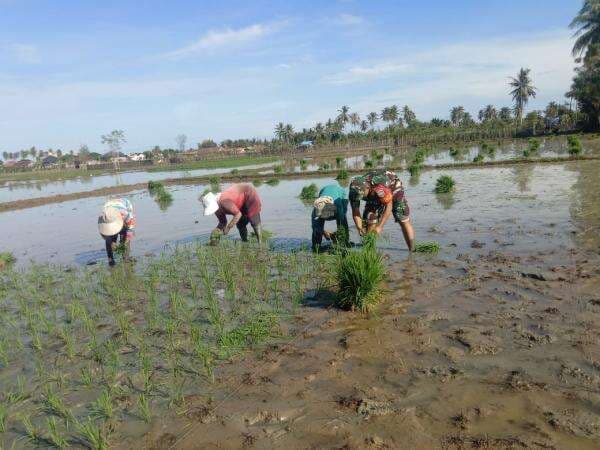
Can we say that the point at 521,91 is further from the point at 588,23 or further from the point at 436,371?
the point at 436,371

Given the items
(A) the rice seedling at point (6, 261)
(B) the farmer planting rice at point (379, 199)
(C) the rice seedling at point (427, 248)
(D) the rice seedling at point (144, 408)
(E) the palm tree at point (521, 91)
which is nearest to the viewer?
(D) the rice seedling at point (144, 408)

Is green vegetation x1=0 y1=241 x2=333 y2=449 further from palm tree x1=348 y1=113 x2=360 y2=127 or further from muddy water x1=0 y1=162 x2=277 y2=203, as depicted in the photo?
palm tree x1=348 y1=113 x2=360 y2=127

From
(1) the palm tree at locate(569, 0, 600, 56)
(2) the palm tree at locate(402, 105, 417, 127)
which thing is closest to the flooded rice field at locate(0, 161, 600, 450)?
(1) the palm tree at locate(569, 0, 600, 56)

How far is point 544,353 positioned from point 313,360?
1664mm

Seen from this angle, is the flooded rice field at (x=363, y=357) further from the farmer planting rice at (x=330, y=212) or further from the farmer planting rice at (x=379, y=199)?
the farmer planting rice at (x=379, y=199)

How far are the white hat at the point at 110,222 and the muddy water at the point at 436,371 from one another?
11.3 ft

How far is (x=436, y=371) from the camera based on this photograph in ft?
10.2

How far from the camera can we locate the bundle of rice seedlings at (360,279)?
Answer: 426cm

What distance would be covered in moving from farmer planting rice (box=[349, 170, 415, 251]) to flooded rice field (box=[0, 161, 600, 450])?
57 centimetres

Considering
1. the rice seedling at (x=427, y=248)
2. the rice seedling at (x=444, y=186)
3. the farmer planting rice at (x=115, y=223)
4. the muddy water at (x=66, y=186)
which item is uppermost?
the muddy water at (x=66, y=186)

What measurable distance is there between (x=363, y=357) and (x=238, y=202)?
4.17 m

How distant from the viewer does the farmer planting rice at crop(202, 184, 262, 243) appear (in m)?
6.63

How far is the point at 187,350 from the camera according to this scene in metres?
3.82

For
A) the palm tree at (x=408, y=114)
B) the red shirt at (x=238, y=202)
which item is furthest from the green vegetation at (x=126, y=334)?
the palm tree at (x=408, y=114)
